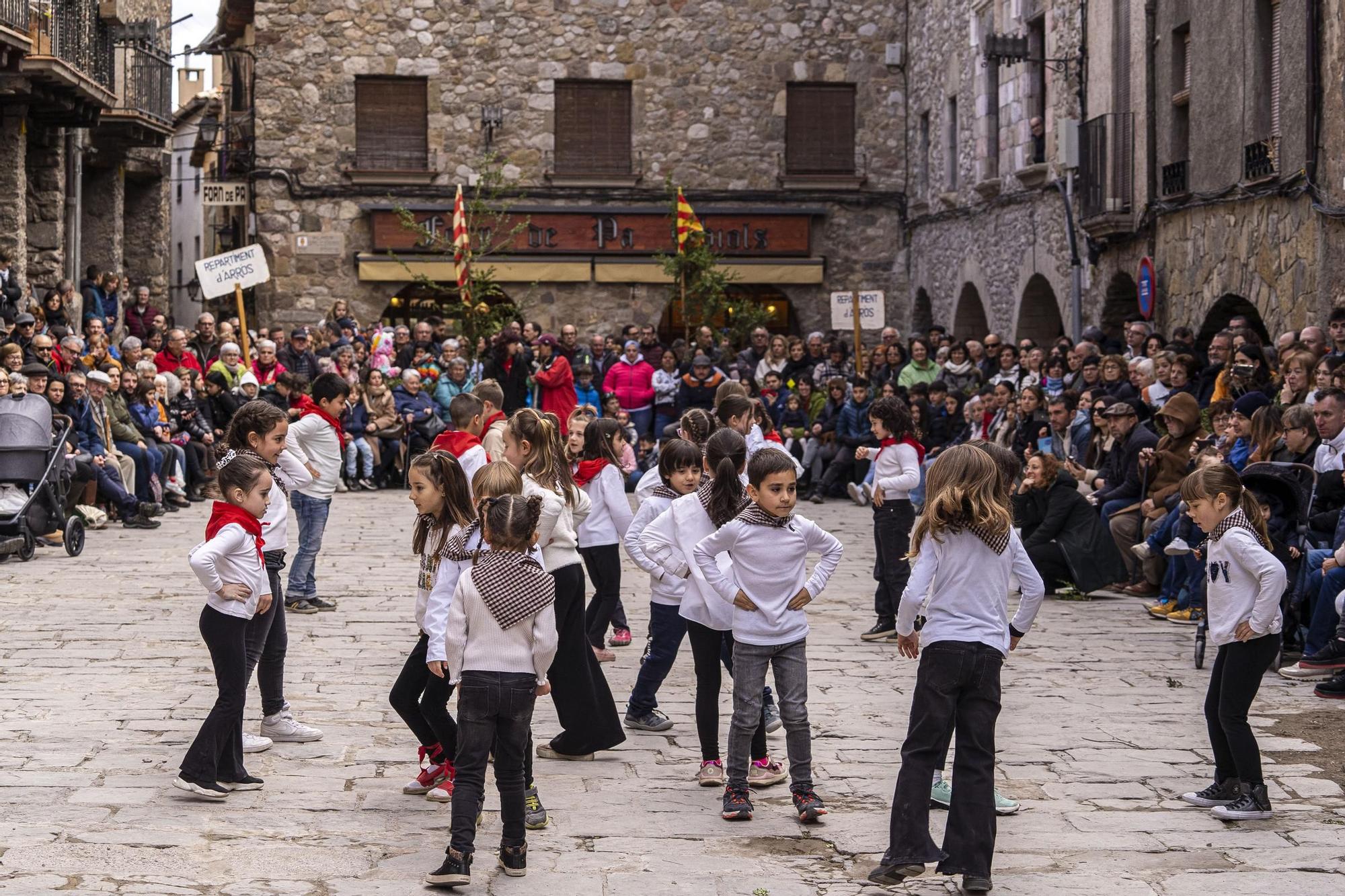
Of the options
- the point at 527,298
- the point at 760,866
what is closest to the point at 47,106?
the point at 527,298

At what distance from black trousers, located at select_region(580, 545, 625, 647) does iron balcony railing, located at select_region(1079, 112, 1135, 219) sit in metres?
10.8

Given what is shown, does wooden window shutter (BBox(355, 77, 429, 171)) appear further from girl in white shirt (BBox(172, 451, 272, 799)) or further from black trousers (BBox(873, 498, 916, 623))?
girl in white shirt (BBox(172, 451, 272, 799))

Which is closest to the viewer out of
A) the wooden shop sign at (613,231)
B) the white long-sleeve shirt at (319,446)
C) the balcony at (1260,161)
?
the white long-sleeve shirt at (319,446)

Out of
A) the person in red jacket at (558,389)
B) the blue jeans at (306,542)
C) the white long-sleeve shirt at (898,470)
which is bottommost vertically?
the blue jeans at (306,542)

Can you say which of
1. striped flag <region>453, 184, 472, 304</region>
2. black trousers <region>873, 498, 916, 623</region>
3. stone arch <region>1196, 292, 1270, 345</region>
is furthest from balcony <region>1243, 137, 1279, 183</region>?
striped flag <region>453, 184, 472, 304</region>

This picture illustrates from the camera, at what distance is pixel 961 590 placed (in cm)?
585

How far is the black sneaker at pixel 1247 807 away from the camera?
6527 mm

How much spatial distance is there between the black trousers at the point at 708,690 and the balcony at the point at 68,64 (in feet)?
51.0

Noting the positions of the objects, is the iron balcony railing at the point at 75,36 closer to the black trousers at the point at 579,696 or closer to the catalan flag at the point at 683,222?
the catalan flag at the point at 683,222

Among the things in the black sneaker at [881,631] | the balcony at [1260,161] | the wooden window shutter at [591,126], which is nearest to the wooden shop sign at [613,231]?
the wooden window shutter at [591,126]

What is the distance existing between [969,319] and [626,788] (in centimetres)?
1950

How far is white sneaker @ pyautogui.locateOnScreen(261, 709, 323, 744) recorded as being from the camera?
7.68 meters

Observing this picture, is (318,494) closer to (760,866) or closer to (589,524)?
(589,524)

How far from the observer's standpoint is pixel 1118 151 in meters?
18.6
